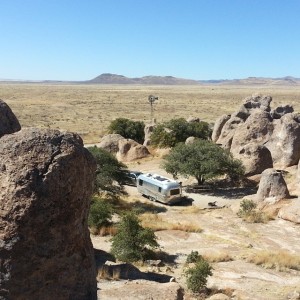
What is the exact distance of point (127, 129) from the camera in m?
49.0

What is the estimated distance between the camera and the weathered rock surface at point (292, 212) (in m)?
22.7

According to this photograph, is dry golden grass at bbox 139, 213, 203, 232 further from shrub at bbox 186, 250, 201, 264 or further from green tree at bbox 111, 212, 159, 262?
shrub at bbox 186, 250, 201, 264

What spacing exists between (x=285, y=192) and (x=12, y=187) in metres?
20.3

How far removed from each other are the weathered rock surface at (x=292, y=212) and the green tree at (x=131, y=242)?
8.40 m

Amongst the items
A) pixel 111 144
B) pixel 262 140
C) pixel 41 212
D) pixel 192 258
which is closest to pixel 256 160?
pixel 262 140

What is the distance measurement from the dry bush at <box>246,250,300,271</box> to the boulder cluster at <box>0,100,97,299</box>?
11111 millimetres

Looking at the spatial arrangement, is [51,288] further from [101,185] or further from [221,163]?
[221,163]

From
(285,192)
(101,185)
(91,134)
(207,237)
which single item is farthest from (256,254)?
(91,134)

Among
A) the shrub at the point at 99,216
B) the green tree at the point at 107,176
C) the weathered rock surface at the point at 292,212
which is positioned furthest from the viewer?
the green tree at the point at 107,176

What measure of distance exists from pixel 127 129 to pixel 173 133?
743 centimetres

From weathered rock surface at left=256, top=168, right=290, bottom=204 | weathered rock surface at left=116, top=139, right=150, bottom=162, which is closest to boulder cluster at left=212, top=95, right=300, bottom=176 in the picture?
weathered rock surface at left=116, top=139, right=150, bottom=162

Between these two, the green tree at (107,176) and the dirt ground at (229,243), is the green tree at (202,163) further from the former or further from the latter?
the green tree at (107,176)

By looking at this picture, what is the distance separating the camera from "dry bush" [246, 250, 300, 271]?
17.0m

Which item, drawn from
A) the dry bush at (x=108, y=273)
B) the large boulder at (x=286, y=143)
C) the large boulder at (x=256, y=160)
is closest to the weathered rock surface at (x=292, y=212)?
the large boulder at (x=256, y=160)
